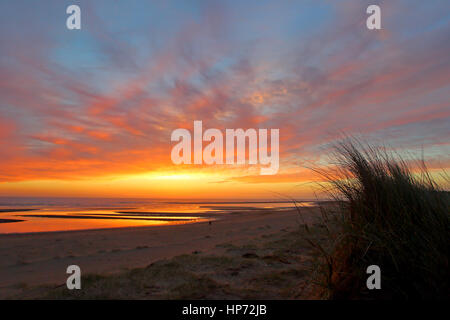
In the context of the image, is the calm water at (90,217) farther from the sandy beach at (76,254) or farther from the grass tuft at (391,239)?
the grass tuft at (391,239)

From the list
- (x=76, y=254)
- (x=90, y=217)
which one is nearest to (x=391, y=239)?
(x=76, y=254)

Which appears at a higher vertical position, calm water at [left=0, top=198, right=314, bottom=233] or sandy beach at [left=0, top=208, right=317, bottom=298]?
sandy beach at [left=0, top=208, right=317, bottom=298]

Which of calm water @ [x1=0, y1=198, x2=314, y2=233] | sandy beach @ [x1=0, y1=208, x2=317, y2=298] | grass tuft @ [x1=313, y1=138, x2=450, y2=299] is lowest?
calm water @ [x1=0, y1=198, x2=314, y2=233]

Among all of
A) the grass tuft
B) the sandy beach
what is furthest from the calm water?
the grass tuft

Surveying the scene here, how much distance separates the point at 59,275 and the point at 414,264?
682 cm

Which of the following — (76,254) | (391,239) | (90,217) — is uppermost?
(391,239)

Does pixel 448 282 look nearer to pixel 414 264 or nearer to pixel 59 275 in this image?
pixel 414 264

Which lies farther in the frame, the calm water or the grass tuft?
the calm water

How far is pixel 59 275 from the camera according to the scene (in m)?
6.43

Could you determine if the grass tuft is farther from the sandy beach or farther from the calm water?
the calm water

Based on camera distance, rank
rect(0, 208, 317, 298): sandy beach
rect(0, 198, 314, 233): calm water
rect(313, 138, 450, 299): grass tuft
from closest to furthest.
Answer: rect(313, 138, 450, 299): grass tuft < rect(0, 208, 317, 298): sandy beach < rect(0, 198, 314, 233): calm water

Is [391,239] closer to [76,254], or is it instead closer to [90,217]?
[76,254]

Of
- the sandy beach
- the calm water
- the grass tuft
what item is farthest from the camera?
the calm water
